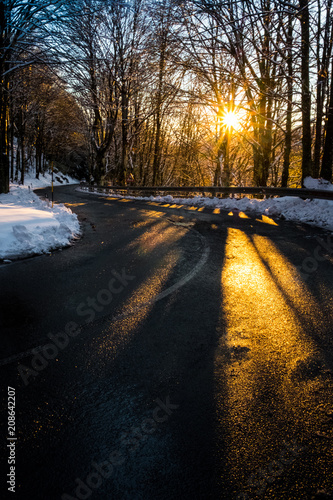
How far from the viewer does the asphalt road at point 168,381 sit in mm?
1734

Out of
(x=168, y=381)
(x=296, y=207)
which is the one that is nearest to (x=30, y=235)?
(x=168, y=381)

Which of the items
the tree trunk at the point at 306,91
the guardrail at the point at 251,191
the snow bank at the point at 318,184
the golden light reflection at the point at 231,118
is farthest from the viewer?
the golden light reflection at the point at 231,118

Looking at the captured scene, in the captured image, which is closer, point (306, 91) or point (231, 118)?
point (306, 91)

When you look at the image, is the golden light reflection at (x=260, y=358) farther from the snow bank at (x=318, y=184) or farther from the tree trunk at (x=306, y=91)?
the tree trunk at (x=306, y=91)

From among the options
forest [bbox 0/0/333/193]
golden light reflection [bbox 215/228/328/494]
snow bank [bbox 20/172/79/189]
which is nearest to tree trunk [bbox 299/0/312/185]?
forest [bbox 0/0/333/193]

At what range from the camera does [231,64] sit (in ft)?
62.7

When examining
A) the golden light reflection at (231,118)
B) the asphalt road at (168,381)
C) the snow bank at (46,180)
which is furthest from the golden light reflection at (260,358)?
the snow bank at (46,180)

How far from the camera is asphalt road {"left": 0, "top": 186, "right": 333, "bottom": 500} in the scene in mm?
1734

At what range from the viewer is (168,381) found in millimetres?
2512

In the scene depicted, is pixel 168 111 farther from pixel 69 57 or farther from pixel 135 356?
pixel 135 356

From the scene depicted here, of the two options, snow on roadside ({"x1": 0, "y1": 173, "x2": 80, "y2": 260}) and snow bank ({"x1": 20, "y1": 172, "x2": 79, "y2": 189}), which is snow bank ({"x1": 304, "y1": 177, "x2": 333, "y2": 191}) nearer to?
snow on roadside ({"x1": 0, "y1": 173, "x2": 80, "y2": 260})

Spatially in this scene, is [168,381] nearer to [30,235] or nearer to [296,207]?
[30,235]

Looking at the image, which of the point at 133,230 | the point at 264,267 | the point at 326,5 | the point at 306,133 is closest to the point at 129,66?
the point at 326,5

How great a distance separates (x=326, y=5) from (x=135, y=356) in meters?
18.5
